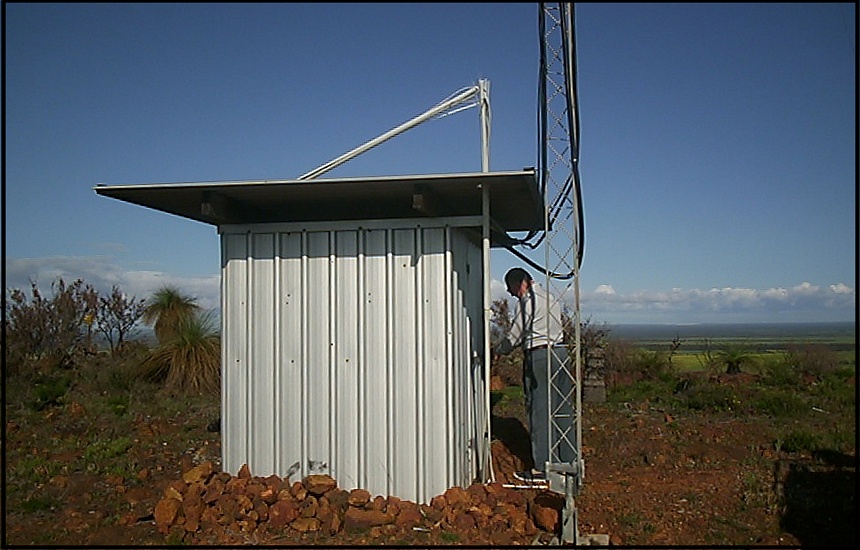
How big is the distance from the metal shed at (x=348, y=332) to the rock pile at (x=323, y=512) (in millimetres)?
236

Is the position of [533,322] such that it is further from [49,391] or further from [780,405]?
[49,391]

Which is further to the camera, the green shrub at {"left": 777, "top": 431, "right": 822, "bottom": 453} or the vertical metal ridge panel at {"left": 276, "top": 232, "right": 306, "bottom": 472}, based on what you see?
the green shrub at {"left": 777, "top": 431, "right": 822, "bottom": 453}

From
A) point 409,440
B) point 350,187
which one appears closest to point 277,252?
point 350,187

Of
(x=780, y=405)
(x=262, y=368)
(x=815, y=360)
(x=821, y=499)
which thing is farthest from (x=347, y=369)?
(x=815, y=360)

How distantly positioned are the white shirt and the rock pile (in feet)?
4.94

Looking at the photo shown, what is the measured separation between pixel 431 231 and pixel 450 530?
7.85 feet

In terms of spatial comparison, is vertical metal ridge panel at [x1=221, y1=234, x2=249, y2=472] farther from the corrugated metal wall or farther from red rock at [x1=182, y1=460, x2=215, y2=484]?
red rock at [x1=182, y1=460, x2=215, y2=484]

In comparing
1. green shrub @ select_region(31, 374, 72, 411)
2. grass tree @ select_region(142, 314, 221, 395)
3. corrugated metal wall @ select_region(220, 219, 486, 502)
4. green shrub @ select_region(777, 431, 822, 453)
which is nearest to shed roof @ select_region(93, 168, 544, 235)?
corrugated metal wall @ select_region(220, 219, 486, 502)

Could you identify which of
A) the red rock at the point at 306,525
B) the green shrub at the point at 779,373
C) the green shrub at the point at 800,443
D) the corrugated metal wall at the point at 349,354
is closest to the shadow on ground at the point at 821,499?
the green shrub at the point at 800,443

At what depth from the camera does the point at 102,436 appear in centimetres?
1003

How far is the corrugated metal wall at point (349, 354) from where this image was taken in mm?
6738

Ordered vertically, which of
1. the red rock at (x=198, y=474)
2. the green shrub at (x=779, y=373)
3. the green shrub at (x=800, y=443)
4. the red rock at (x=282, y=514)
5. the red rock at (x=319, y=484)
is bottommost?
the red rock at (x=282, y=514)

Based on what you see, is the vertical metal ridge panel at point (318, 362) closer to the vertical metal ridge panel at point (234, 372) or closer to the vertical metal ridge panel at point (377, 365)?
the vertical metal ridge panel at point (377, 365)

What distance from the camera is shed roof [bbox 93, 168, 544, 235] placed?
638 cm
